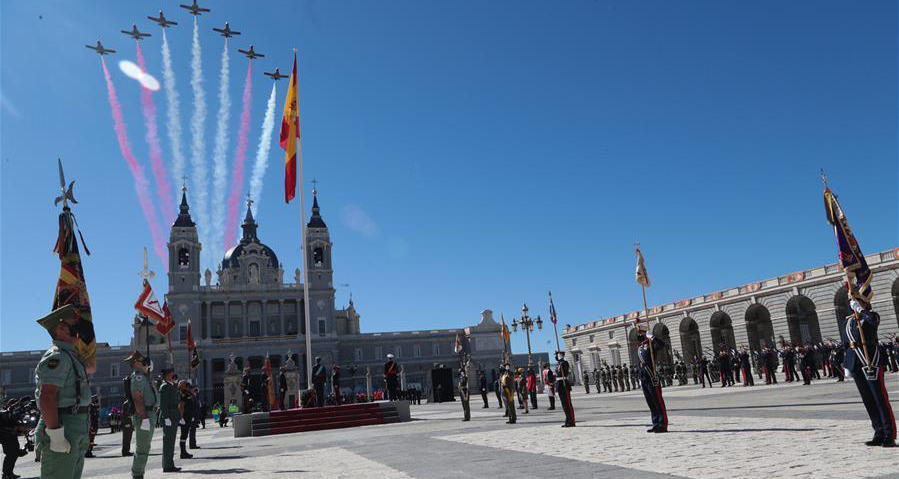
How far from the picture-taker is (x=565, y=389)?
44.5 ft

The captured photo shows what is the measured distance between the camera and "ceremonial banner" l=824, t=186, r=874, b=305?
806cm

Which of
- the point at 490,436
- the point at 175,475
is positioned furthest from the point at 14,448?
the point at 490,436

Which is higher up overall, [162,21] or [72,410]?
[162,21]

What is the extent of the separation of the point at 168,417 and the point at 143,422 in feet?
6.28

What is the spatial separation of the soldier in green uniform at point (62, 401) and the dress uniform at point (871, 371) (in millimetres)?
8289

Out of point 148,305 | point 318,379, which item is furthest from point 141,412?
point 148,305

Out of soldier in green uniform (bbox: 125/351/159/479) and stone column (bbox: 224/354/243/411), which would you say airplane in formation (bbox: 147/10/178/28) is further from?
soldier in green uniform (bbox: 125/351/159/479)

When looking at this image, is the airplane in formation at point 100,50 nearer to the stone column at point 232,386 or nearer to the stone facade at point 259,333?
the stone column at point 232,386

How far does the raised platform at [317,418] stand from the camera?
1977 centimetres

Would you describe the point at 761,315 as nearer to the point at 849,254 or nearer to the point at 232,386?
the point at 232,386

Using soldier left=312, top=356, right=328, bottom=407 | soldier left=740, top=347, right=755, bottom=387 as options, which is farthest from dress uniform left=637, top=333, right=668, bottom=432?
soldier left=740, top=347, right=755, bottom=387

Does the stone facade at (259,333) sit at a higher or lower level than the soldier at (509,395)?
higher

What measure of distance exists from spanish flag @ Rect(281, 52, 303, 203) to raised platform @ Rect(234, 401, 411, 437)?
8.37m

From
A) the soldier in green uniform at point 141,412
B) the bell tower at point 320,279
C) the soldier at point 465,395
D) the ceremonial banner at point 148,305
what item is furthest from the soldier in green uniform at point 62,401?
the bell tower at point 320,279
